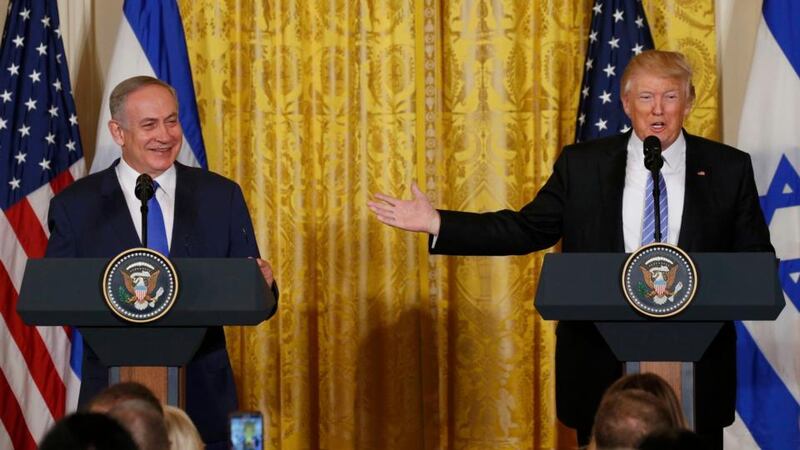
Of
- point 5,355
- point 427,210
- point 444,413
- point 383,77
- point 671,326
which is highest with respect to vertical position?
point 383,77

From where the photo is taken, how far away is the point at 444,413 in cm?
666

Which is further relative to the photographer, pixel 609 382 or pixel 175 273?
pixel 609 382

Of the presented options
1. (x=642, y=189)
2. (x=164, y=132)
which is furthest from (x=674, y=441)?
(x=164, y=132)

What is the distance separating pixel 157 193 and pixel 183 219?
0.13 metres

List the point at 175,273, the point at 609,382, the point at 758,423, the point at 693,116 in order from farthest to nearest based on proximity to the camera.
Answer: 1. the point at 693,116
2. the point at 758,423
3. the point at 609,382
4. the point at 175,273

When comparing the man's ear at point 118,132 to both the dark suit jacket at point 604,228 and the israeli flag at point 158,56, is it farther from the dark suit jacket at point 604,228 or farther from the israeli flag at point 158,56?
the israeli flag at point 158,56

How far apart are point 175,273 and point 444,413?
3268 mm

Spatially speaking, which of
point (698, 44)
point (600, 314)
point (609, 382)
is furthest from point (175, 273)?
point (698, 44)

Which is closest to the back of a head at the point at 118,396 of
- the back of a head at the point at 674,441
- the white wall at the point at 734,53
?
the back of a head at the point at 674,441

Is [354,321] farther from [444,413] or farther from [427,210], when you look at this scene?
[427,210]

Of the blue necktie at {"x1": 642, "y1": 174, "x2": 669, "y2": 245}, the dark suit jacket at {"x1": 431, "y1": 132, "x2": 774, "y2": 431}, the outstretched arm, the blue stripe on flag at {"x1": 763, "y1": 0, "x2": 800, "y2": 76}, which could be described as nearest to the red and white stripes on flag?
the outstretched arm

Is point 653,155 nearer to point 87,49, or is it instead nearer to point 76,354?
point 76,354

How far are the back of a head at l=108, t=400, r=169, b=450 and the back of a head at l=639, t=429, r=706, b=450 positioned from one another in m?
0.91

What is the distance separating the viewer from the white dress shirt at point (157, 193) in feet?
13.9
